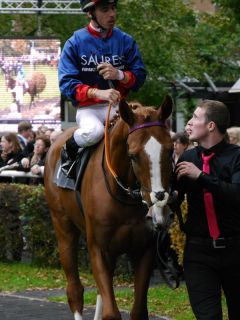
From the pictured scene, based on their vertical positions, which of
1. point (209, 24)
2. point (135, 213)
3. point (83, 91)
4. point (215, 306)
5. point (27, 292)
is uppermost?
point (209, 24)

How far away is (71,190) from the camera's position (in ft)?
30.1

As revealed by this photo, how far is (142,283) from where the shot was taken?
809 centimetres

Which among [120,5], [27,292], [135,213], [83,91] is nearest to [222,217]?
[135,213]

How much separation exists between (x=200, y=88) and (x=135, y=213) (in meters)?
23.8

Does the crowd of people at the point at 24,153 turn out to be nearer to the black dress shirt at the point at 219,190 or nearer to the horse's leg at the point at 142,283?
the horse's leg at the point at 142,283

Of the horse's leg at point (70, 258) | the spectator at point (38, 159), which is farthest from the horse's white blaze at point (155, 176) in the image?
the spectator at point (38, 159)

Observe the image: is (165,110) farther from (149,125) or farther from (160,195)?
(160,195)

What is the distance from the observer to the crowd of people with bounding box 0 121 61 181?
15.3 meters

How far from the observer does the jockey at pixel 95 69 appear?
336 inches

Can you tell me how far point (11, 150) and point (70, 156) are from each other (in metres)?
7.66

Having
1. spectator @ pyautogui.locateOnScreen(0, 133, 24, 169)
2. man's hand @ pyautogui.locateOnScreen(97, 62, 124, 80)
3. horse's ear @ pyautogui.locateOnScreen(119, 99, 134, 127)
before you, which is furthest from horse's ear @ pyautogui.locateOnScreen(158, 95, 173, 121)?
spectator @ pyautogui.locateOnScreen(0, 133, 24, 169)

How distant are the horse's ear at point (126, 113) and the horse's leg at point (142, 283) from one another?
4.09ft

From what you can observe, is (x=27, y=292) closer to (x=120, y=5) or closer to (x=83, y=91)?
(x=83, y=91)

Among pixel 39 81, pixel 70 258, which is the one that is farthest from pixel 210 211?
pixel 39 81
